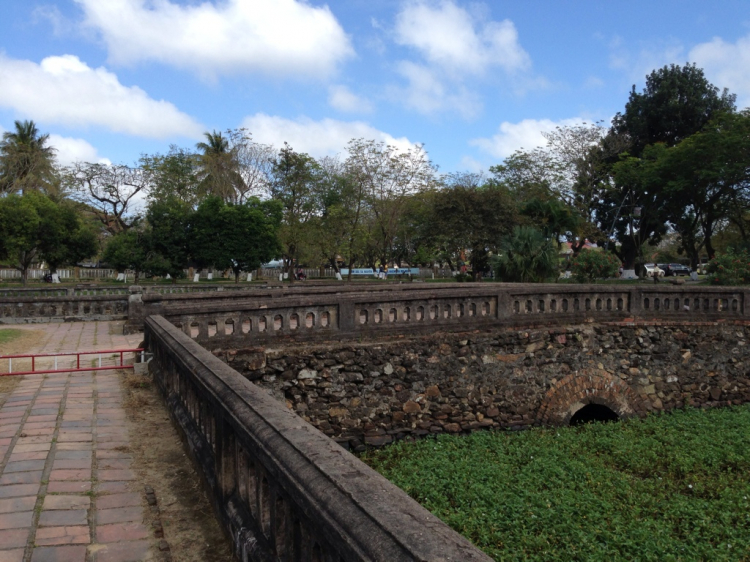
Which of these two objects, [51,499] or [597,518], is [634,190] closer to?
[597,518]

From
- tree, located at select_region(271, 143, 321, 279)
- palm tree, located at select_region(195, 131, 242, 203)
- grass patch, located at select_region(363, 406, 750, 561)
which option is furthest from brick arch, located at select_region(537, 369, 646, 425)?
palm tree, located at select_region(195, 131, 242, 203)

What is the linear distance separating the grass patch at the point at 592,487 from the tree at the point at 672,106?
94.6 feet

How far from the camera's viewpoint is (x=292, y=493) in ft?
6.93

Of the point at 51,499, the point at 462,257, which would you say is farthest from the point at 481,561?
the point at 462,257

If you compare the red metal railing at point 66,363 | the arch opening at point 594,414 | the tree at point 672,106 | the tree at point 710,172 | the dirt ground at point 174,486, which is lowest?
the arch opening at point 594,414

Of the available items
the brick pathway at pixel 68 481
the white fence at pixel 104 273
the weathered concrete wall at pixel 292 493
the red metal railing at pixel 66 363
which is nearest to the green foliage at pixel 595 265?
the red metal railing at pixel 66 363

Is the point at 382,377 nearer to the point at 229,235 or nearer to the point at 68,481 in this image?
the point at 68,481

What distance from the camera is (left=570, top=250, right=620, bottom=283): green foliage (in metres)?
22.4

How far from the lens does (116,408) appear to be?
5.89 metres

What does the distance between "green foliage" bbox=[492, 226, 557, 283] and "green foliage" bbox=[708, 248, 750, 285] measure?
5.12m

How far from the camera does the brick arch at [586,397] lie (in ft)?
35.2

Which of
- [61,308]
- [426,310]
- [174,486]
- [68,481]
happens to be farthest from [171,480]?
[61,308]

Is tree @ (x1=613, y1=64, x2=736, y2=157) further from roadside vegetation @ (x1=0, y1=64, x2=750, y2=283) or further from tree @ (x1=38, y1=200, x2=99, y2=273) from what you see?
tree @ (x1=38, y1=200, x2=99, y2=273)

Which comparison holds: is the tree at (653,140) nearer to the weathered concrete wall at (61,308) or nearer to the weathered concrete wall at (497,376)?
the weathered concrete wall at (497,376)
